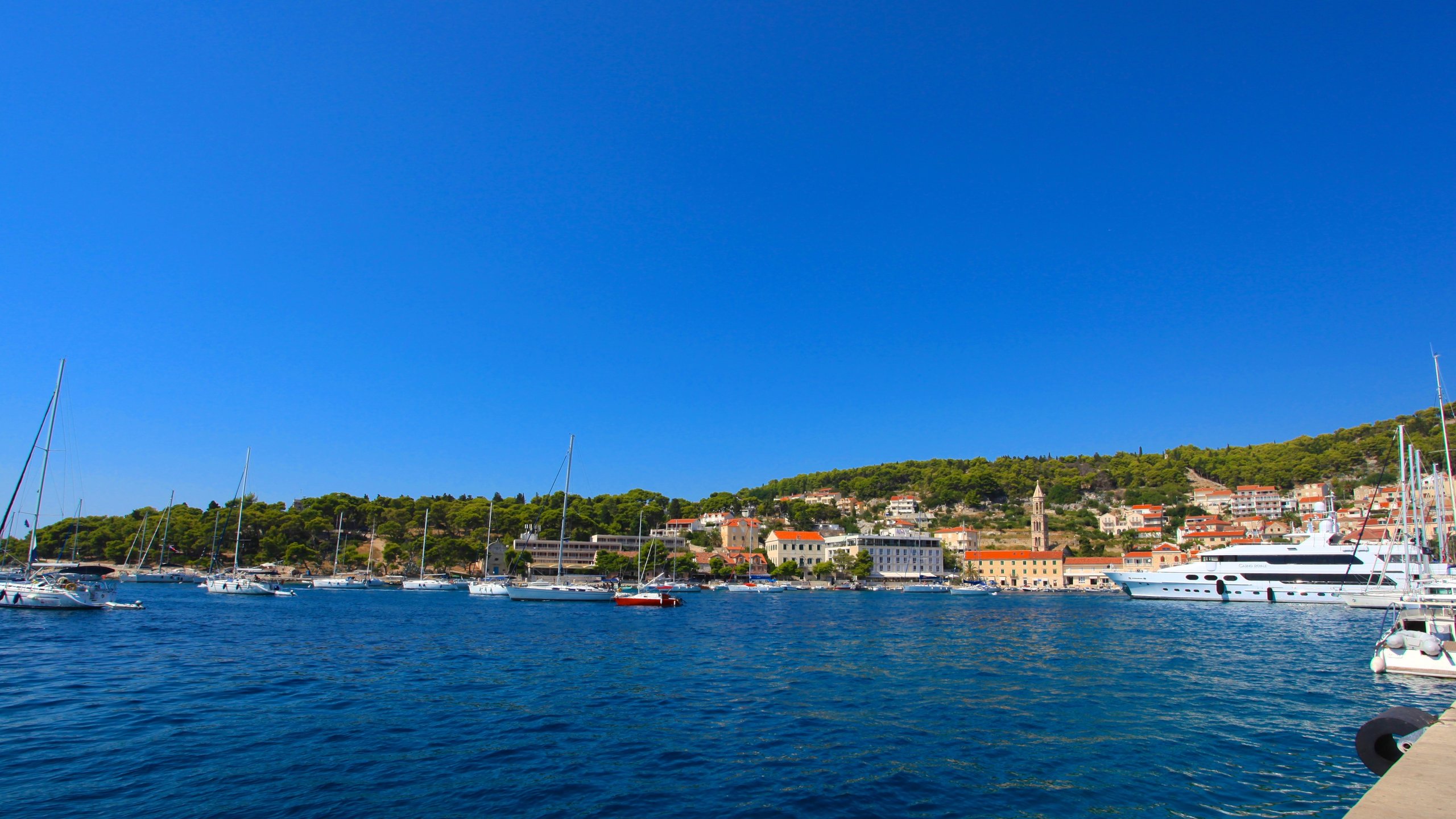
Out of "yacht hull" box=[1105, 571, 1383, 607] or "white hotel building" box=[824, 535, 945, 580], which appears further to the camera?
"white hotel building" box=[824, 535, 945, 580]

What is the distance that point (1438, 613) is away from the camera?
24.7m

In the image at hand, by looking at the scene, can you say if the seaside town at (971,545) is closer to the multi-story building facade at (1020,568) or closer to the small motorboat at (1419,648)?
the multi-story building facade at (1020,568)

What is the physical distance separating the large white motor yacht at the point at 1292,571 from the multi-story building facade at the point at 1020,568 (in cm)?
4272

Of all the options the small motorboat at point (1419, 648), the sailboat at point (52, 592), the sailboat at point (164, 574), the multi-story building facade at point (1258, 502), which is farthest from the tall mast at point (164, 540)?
the multi-story building facade at point (1258, 502)

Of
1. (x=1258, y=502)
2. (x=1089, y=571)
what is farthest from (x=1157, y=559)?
(x=1258, y=502)

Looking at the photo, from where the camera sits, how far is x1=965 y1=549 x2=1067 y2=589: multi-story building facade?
11181 cm

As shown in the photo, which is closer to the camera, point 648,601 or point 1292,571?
point 648,601

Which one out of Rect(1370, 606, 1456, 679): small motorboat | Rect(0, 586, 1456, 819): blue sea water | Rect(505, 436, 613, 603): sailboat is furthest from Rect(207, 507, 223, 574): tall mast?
Rect(1370, 606, 1456, 679): small motorboat

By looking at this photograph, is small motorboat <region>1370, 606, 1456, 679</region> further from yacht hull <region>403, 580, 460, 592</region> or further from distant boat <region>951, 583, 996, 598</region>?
yacht hull <region>403, 580, 460, 592</region>

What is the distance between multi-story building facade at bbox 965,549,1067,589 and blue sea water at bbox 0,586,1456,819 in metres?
84.1

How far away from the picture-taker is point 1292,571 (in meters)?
62.9

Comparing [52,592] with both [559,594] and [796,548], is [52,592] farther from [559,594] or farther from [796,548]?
[796,548]

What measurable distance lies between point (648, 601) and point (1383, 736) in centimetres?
5294

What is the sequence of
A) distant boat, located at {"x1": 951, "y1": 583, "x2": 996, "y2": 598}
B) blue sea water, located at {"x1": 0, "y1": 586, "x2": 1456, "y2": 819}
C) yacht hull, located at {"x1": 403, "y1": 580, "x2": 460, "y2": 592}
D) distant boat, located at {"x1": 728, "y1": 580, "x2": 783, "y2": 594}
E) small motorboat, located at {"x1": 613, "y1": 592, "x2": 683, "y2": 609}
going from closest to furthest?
1. blue sea water, located at {"x1": 0, "y1": 586, "x2": 1456, "y2": 819}
2. small motorboat, located at {"x1": 613, "y1": 592, "x2": 683, "y2": 609}
3. yacht hull, located at {"x1": 403, "y1": 580, "x2": 460, "y2": 592}
4. distant boat, located at {"x1": 728, "y1": 580, "x2": 783, "y2": 594}
5. distant boat, located at {"x1": 951, "y1": 583, "x2": 996, "y2": 598}
